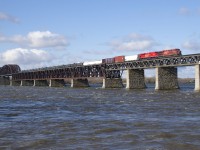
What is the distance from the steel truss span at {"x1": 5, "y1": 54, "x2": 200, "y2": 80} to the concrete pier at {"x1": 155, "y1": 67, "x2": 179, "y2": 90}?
5.46 ft

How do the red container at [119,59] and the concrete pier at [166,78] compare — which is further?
the red container at [119,59]

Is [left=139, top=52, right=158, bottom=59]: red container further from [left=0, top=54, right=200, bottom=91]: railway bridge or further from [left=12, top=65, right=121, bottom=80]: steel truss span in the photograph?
[left=12, top=65, right=121, bottom=80]: steel truss span

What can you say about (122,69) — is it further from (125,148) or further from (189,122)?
(125,148)

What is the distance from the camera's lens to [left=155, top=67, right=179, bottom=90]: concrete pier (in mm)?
96312

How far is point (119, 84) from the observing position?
12825 centimetres

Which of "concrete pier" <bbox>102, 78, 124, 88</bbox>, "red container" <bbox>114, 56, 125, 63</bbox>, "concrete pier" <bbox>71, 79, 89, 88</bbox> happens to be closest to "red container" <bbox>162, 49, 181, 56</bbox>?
"red container" <bbox>114, 56, 125, 63</bbox>

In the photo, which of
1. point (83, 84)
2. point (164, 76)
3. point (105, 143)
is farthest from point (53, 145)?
point (83, 84)

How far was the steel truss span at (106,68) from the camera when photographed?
9212 cm

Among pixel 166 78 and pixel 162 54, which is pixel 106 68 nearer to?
pixel 162 54

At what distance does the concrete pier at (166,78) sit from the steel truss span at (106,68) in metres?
1.66

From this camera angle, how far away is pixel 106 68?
131m

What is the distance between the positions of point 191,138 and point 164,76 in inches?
3099

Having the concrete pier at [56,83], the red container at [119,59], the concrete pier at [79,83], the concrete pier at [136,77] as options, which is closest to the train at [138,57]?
the red container at [119,59]

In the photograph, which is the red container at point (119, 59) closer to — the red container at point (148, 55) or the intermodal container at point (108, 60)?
the intermodal container at point (108, 60)
